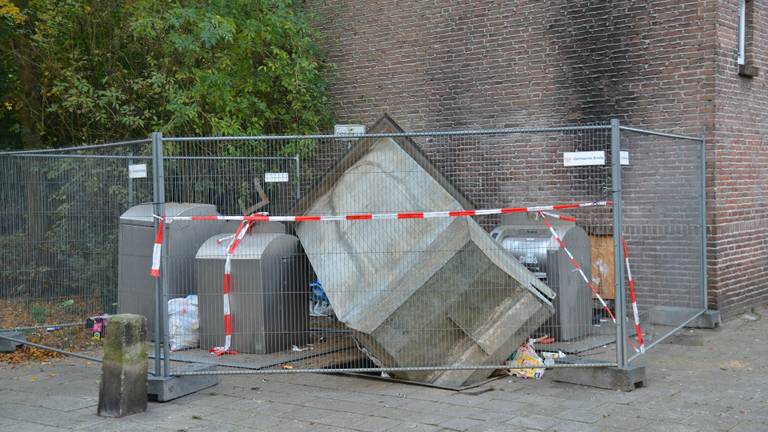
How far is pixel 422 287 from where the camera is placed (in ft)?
24.2

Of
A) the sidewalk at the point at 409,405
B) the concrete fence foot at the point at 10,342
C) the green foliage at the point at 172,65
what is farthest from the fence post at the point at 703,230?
the concrete fence foot at the point at 10,342

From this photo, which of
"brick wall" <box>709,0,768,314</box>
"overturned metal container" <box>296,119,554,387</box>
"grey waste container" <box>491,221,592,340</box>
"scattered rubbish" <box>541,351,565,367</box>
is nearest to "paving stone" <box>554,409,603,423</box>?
"overturned metal container" <box>296,119,554,387</box>

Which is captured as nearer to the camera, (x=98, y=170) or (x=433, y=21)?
(x=98, y=170)

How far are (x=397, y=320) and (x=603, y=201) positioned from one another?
2.18 meters

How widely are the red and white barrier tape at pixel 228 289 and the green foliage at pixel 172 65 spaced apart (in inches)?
148

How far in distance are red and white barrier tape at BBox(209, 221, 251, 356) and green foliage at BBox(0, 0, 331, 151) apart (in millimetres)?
3762

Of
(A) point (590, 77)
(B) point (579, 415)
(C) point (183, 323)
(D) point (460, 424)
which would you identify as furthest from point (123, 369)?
(A) point (590, 77)

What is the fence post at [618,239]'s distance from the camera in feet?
23.5

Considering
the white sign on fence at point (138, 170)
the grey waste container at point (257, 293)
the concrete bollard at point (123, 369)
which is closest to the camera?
the concrete bollard at point (123, 369)

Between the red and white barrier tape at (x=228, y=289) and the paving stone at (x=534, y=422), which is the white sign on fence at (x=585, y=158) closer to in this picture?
the paving stone at (x=534, y=422)

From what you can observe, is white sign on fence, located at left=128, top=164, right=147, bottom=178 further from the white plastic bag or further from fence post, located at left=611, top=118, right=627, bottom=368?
fence post, located at left=611, top=118, right=627, bottom=368

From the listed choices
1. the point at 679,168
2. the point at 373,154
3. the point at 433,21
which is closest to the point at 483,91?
the point at 433,21

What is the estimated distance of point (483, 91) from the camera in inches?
488

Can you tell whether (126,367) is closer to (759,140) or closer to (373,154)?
(373,154)
